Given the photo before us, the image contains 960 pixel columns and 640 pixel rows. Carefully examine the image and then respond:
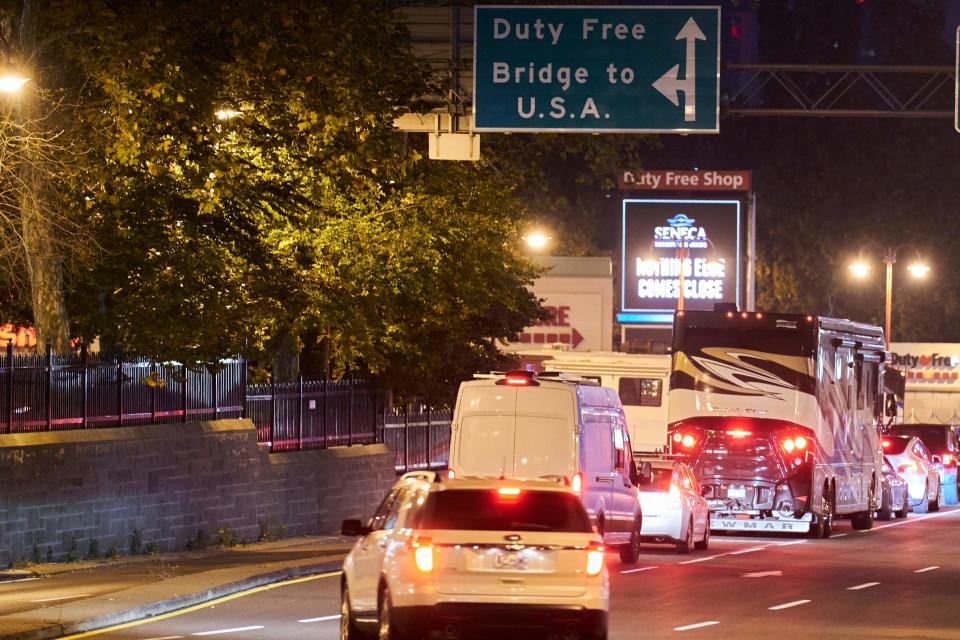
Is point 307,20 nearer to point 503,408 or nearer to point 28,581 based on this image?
point 503,408

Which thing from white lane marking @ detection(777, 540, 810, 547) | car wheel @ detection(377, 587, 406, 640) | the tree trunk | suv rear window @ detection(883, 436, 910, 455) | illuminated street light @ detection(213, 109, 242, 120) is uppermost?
illuminated street light @ detection(213, 109, 242, 120)

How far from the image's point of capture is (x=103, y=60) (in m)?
24.7

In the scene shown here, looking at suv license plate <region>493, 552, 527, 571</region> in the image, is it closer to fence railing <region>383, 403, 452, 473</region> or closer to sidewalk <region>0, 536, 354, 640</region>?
sidewalk <region>0, 536, 354, 640</region>

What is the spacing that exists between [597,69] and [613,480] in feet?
19.5

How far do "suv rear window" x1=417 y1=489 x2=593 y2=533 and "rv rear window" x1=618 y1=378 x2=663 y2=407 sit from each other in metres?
34.1

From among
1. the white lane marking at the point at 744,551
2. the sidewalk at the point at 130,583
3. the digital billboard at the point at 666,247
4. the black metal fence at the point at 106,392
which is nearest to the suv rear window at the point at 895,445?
the white lane marking at the point at 744,551

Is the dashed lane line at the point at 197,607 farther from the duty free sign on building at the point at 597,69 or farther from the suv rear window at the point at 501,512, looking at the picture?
the duty free sign on building at the point at 597,69

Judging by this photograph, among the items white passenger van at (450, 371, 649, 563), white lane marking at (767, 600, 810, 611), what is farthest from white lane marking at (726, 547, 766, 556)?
white lane marking at (767, 600, 810, 611)

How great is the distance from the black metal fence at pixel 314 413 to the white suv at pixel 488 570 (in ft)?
58.3

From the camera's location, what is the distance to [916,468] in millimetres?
42562

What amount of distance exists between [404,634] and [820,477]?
19256 mm

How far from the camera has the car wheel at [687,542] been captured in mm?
28375

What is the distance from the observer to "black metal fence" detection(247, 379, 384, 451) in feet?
108

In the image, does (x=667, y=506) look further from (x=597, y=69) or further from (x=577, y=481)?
(x=597, y=69)
